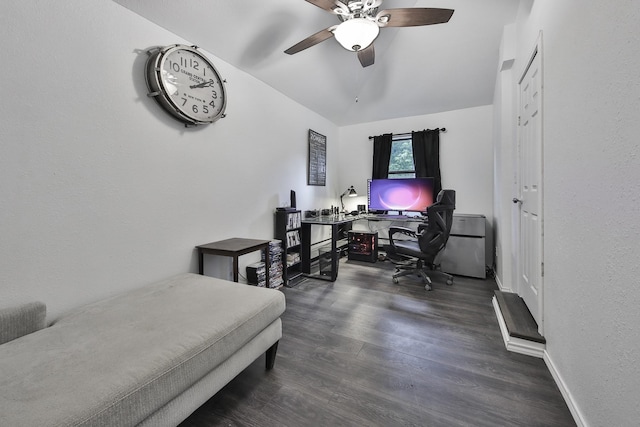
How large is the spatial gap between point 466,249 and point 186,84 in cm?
364

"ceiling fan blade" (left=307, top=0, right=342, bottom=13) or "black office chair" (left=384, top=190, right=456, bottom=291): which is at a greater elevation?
"ceiling fan blade" (left=307, top=0, right=342, bottom=13)

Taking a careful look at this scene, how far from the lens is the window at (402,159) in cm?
436

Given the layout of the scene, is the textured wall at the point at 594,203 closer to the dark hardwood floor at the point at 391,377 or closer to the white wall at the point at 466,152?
the dark hardwood floor at the point at 391,377

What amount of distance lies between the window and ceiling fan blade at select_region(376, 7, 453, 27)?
2612 mm

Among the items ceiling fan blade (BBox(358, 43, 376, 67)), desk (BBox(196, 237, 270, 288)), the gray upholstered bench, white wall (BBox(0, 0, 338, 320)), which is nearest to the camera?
the gray upholstered bench

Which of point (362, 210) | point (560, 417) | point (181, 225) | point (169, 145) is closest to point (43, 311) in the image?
point (181, 225)

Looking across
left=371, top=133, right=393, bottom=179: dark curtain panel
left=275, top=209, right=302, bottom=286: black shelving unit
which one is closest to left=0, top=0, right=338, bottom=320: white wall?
left=275, top=209, right=302, bottom=286: black shelving unit

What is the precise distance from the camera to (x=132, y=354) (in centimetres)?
98

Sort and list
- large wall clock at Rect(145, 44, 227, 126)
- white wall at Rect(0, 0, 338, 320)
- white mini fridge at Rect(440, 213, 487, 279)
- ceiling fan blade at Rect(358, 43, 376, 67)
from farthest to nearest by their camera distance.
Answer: white mini fridge at Rect(440, 213, 487, 279)
ceiling fan blade at Rect(358, 43, 376, 67)
large wall clock at Rect(145, 44, 227, 126)
white wall at Rect(0, 0, 338, 320)

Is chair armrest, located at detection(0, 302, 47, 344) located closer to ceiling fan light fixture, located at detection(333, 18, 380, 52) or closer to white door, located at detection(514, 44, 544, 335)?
ceiling fan light fixture, located at detection(333, 18, 380, 52)

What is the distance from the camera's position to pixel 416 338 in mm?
1927

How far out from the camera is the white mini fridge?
10.7 ft

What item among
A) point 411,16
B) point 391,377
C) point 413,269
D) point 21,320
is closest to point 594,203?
point 391,377

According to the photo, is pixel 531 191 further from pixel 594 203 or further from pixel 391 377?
pixel 391 377
